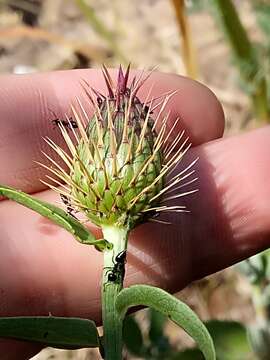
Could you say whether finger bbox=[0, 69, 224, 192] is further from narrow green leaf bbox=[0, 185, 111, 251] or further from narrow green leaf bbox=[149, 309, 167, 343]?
narrow green leaf bbox=[0, 185, 111, 251]

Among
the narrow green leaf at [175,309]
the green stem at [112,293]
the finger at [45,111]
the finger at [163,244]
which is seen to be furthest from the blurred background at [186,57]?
the narrow green leaf at [175,309]

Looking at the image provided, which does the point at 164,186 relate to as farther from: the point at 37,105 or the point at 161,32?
the point at 161,32

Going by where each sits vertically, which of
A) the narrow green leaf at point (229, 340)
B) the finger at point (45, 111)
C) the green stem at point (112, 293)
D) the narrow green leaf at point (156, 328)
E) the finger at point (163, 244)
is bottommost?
the narrow green leaf at point (229, 340)

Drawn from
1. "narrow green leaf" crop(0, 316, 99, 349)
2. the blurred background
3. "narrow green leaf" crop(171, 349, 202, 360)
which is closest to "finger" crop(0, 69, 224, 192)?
the blurred background

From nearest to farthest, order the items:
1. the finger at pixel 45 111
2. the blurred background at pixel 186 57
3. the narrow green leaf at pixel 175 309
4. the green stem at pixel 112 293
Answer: the narrow green leaf at pixel 175 309 < the green stem at pixel 112 293 < the finger at pixel 45 111 < the blurred background at pixel 186 57

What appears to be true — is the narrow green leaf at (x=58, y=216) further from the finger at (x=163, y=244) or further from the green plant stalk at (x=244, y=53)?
the green plant stalk at (x=244, y=53)

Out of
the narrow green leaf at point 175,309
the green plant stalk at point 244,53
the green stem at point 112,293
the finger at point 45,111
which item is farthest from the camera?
the green plant stalk at point 244,53
